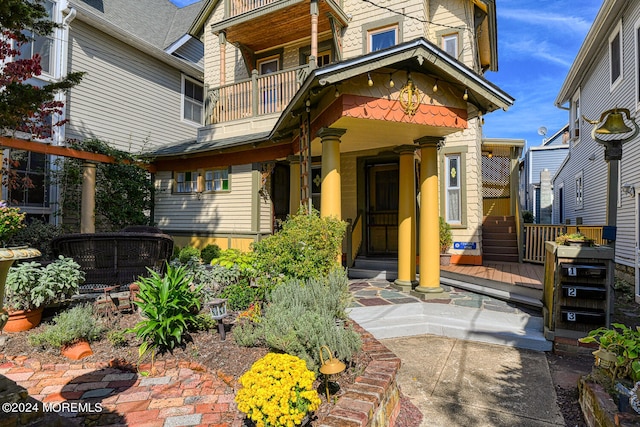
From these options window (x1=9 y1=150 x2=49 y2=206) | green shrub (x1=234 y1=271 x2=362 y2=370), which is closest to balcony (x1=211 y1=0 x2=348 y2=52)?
window (x1=9 y1=150 x2=49 y2=206)

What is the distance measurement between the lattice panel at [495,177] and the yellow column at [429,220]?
9.27 meters

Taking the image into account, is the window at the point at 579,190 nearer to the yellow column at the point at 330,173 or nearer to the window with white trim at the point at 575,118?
the window with white trim at the point at 575,118

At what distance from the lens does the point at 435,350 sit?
4.43 meters

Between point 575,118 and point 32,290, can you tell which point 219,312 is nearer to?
point 32,290

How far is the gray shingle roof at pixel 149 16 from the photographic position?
1198 cm

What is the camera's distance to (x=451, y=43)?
30.8 feet

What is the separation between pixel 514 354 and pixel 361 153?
5.72m

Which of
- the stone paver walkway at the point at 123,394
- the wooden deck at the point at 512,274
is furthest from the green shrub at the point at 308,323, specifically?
the wooden deck at the point at 512,274

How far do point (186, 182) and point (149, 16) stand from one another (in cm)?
817

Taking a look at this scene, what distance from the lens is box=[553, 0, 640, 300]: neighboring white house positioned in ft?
26.2

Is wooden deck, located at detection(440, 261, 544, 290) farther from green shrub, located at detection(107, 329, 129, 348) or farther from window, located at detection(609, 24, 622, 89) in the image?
green shrub, located at detection(107, 329, 129, 348)

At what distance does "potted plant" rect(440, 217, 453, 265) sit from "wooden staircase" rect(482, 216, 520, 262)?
5.95ft

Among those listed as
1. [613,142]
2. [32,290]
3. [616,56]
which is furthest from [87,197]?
[616,56]

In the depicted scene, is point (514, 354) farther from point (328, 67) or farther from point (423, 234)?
point (328, 67)
